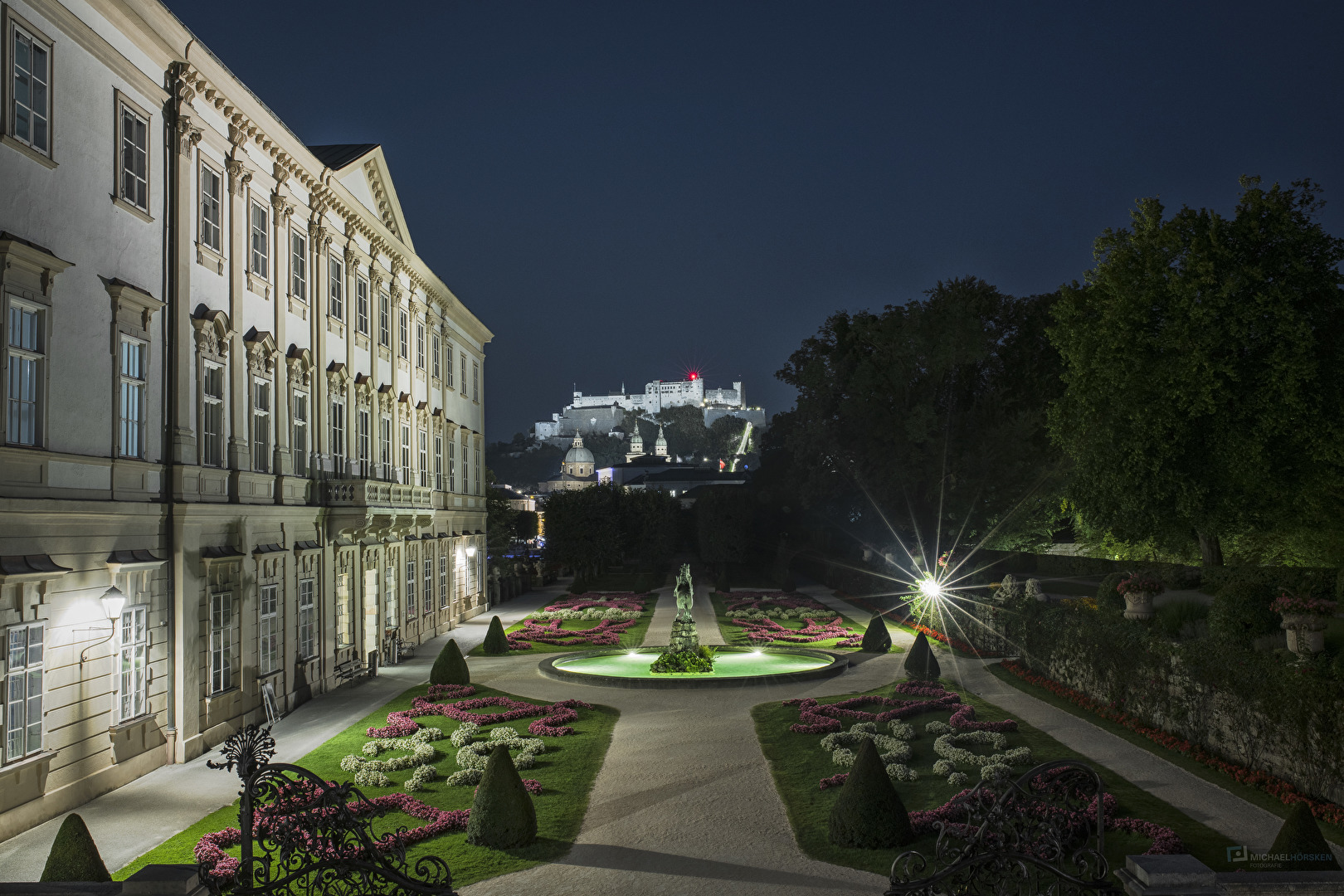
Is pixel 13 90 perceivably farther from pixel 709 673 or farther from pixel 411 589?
pixel 411 589

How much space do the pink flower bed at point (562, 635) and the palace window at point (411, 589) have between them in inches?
134

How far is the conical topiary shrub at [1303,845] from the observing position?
1065 cm

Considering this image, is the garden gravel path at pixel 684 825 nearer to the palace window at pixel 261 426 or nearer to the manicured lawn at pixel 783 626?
the palace window at pixel 261 426

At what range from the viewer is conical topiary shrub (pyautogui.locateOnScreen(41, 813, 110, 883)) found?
9.79m

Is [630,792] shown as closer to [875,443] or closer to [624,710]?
[624,710]

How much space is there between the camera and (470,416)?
157 feet

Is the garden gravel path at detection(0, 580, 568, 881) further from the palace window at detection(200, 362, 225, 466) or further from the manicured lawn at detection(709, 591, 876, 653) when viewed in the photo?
the manicured lawn at detection(709, 591, 876, 653)

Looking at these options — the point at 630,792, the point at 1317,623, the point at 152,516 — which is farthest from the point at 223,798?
the point at 1317,623

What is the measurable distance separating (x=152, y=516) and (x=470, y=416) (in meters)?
30.6

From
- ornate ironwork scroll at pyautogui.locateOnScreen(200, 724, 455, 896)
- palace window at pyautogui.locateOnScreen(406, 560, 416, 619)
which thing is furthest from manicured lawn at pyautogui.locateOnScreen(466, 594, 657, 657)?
ornate ironwork scroll at pyautogui.locateOnScreen(200, 724, 455, 896)

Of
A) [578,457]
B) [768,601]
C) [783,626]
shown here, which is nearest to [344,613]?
[783,626]

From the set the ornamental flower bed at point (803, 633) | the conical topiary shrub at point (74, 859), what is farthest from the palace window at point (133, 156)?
the ornamental flower bed at point (803, 633)

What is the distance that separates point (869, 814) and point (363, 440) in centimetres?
2188

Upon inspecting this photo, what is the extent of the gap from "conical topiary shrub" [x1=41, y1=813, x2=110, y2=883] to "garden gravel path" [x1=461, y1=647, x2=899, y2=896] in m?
3.73
